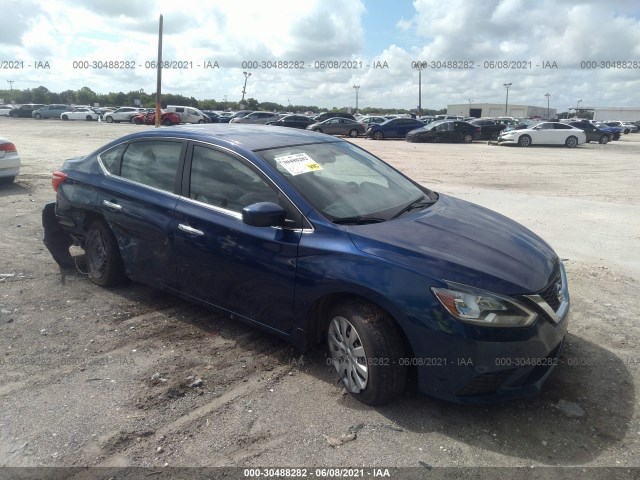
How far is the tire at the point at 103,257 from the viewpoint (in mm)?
4977

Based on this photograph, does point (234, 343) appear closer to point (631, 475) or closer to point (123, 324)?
point (123, 324)

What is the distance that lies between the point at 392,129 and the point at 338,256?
111 feet

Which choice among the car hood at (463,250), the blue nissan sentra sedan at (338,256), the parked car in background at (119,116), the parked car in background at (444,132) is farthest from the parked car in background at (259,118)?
the car hood at (463,250)

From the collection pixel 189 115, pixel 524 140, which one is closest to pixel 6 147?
pixel 524 140

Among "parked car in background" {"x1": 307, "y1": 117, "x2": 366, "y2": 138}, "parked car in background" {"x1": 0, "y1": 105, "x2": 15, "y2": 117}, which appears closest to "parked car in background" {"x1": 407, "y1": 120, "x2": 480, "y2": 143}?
"parked car in background" {"x1": 307, "y1": 117, "x2": 366, "y2": 138}

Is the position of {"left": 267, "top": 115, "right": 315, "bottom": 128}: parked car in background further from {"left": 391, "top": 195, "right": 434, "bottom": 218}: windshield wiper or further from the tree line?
the tree line

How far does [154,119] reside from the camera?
43.2 metres

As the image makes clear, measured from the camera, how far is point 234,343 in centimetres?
423

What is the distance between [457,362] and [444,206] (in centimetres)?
160

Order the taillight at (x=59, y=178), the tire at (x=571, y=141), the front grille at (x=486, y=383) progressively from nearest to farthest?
the front grille at (x=486, y=383) → the taillight at (x=59, y=178) → the tire at (x=571, y=141)

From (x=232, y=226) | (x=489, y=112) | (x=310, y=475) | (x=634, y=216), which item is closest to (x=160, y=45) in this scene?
(x=634, y=216)

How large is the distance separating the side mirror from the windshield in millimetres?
257

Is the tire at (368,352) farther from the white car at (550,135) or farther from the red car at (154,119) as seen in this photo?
the red car at (154,119)

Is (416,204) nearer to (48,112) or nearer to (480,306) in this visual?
(480,306)
